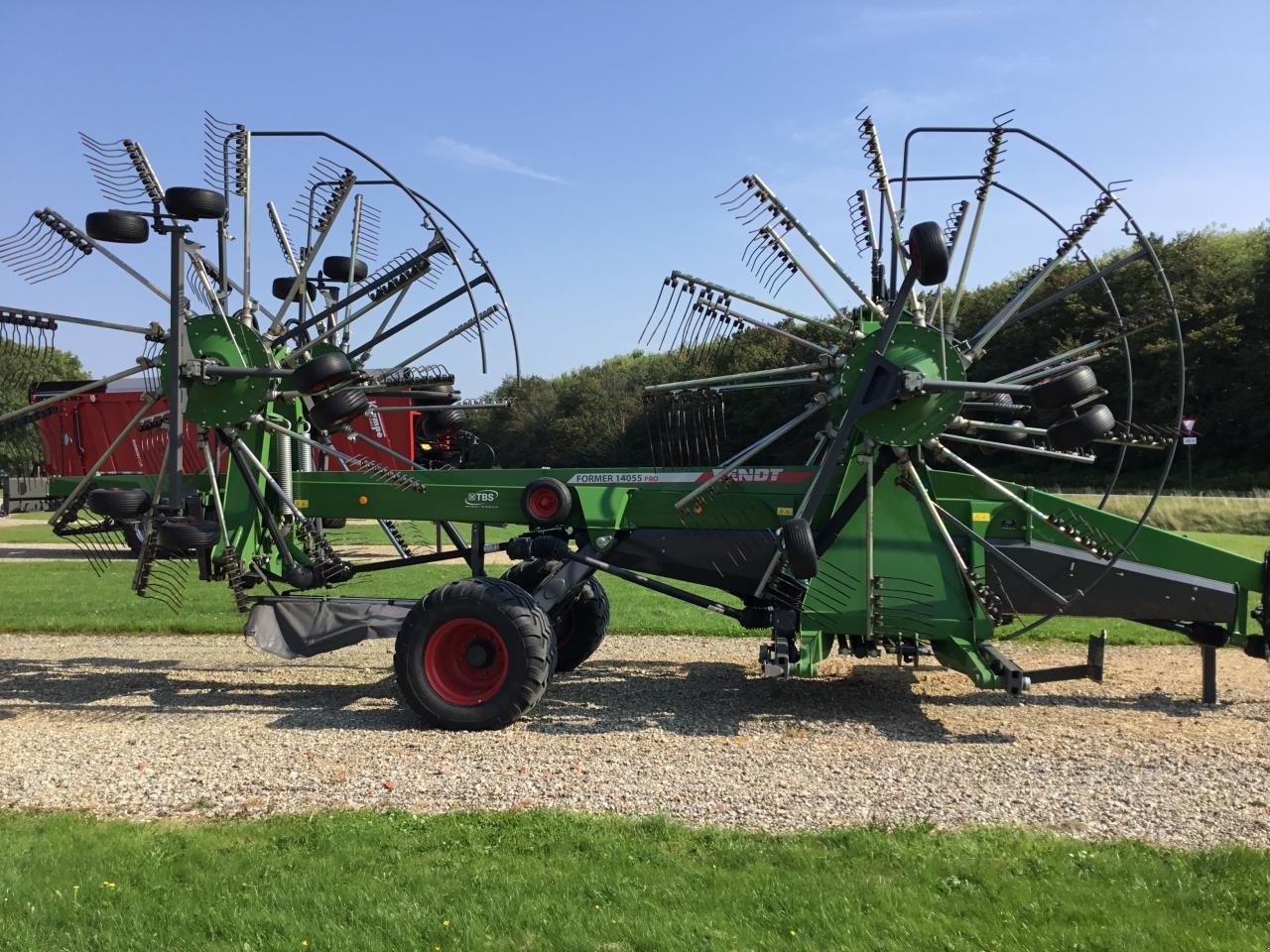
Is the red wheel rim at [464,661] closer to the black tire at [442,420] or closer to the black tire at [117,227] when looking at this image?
the black tire at [442,420]

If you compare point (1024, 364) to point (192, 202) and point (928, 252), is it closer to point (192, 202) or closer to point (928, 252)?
point (928, 252)

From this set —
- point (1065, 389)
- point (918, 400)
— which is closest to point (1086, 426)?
point (1065, 389)

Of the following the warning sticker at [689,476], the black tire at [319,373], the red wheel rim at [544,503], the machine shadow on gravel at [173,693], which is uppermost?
the black tire at [319,373]

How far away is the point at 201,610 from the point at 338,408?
23.8 ft

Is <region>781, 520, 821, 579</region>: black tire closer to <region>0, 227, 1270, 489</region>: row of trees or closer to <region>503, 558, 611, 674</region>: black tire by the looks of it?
<region>0, 227, 1270, 489</region>: row of trees

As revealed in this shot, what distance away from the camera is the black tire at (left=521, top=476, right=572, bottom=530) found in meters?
8.27

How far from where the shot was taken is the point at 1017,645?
39.0 ft

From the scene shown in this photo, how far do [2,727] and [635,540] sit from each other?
4870mm

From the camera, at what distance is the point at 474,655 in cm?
768

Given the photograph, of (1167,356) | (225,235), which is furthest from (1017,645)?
(1167,356)

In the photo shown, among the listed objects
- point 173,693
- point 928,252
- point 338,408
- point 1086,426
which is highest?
point 928,252

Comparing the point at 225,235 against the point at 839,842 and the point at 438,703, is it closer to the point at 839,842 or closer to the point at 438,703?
the point at 438,703

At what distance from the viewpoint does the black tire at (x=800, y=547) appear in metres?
6.93

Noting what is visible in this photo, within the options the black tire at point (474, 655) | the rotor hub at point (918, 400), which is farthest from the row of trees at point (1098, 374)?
the black tire at point (474, 655)
